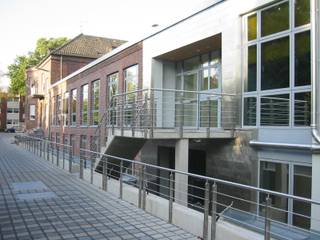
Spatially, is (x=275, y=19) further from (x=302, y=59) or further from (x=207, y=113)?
(x=207, y=113)

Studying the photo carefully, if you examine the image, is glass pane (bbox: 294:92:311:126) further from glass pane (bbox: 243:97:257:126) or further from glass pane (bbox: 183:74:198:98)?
glass pane (bbox: 183:74:198:98)

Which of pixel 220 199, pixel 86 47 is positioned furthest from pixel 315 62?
pixel 86 47

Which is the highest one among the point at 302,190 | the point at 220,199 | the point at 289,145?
the point at 289,145

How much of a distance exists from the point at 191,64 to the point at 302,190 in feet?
25.3

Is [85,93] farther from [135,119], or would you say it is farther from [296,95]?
[296,95]

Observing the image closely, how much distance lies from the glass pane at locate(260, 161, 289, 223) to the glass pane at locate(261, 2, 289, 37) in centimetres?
332

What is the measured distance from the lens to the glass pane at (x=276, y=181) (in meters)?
9.48

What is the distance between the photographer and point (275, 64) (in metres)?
9.94

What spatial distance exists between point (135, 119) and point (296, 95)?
468 centimetres

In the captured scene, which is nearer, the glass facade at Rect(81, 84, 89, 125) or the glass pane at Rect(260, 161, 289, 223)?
the glass pane at Rect(260, 161, 289, 223)

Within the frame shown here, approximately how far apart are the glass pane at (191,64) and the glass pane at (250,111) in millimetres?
4530

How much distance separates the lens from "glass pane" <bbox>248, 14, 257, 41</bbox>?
1054 cm

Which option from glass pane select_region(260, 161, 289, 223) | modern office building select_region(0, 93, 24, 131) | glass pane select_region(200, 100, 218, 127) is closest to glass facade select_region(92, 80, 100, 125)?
glass pane select_region(200, 100, 218, 127)

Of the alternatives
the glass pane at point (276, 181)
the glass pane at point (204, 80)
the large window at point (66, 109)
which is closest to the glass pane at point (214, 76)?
the glass pane at point (204, 80)
